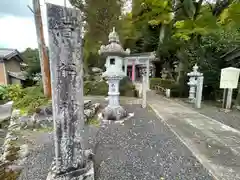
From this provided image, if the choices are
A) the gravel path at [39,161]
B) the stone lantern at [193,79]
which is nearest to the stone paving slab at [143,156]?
the gravel path at [39,161]

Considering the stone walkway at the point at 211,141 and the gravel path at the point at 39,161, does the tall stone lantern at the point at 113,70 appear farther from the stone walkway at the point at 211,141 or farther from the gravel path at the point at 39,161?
the gravel path at the point at 39,161

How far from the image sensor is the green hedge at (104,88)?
10.6m

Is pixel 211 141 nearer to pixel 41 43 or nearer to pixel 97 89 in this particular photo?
pixel 41 43

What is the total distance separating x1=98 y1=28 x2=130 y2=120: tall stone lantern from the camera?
17.1 ft

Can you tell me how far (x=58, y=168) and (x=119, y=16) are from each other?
41.2 feet

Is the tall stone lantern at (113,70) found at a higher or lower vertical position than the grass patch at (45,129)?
higher

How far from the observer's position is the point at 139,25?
15.2 m

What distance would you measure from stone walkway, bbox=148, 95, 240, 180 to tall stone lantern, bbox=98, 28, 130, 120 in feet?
5.56

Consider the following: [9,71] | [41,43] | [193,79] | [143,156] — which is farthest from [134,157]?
[9,71]

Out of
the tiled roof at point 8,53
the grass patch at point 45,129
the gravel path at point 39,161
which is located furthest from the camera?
the tiled roof at point 8,53

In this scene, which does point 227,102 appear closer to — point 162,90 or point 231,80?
point 231,80

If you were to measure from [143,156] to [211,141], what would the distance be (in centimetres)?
185

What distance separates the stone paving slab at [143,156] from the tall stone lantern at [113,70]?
2.50 feet

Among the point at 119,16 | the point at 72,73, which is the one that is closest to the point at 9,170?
the point at 72,73
